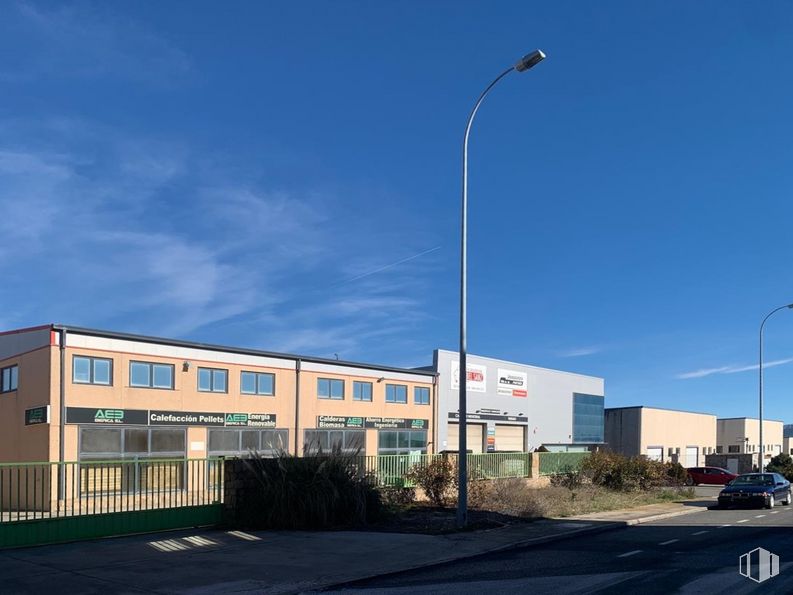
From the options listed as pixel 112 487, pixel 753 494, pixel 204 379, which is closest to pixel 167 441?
pixel 204 379

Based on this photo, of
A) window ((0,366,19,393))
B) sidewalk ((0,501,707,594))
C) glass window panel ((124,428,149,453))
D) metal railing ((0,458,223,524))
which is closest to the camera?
sidewalk ((0,501,707,594))

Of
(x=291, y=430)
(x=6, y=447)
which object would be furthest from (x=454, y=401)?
(x=6, y=447)

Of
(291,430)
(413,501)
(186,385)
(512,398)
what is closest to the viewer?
(413,501)

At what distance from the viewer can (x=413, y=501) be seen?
901 inches

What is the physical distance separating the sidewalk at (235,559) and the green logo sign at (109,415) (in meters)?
16.2

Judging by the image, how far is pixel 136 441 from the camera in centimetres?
3281

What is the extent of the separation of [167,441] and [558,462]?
16.9 meters

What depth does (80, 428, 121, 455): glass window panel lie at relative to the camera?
30688 millimetres

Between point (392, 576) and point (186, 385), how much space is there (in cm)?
2476

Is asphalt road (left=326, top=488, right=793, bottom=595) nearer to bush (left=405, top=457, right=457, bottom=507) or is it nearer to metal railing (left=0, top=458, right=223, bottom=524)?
bush (left=405, top=457, right=457, bottom=507)

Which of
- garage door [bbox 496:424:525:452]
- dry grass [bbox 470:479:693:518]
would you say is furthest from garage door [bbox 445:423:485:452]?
dry grass [bbox 470:479:693:518]

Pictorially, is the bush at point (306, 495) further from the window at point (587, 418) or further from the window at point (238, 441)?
the window at point (587, 418)

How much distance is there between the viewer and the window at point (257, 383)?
38.3m

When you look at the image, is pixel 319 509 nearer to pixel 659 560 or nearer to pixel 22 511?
pixel 22 511
